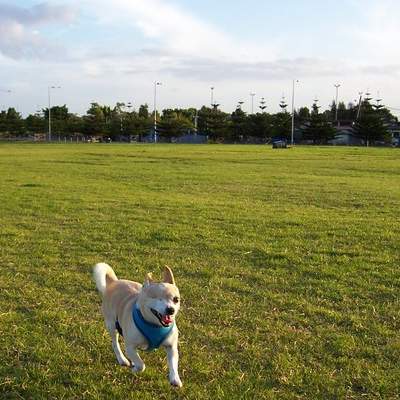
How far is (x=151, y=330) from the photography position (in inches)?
149

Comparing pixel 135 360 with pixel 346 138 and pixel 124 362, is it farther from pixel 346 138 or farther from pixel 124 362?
pixel 346 138

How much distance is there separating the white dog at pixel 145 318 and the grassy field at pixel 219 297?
22 cm

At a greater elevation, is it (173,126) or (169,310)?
(173,126)

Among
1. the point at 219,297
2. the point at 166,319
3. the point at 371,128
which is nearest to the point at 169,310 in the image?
the point at 166,319

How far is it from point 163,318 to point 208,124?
10549cm

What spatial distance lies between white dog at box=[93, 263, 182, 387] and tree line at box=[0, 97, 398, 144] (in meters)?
98.8

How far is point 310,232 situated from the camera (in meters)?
9.81

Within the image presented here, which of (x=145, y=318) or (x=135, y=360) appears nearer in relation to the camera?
(x=145, y=318)

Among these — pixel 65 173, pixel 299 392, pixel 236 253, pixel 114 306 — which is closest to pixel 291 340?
pixel 299 392

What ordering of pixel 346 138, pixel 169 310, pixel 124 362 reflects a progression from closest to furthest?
pixel 169 310 < pixel 124 362 < pixel 346 138

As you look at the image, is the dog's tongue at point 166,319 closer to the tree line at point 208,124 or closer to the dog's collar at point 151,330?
the dog's collar at point 151,330

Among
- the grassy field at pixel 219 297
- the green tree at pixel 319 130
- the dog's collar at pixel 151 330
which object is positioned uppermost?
the green tree at pixel 319 130

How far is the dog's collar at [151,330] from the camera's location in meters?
3.78

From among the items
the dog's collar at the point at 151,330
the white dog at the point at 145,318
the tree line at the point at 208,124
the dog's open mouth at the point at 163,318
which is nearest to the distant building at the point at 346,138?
the tree line at the point at 208,124
